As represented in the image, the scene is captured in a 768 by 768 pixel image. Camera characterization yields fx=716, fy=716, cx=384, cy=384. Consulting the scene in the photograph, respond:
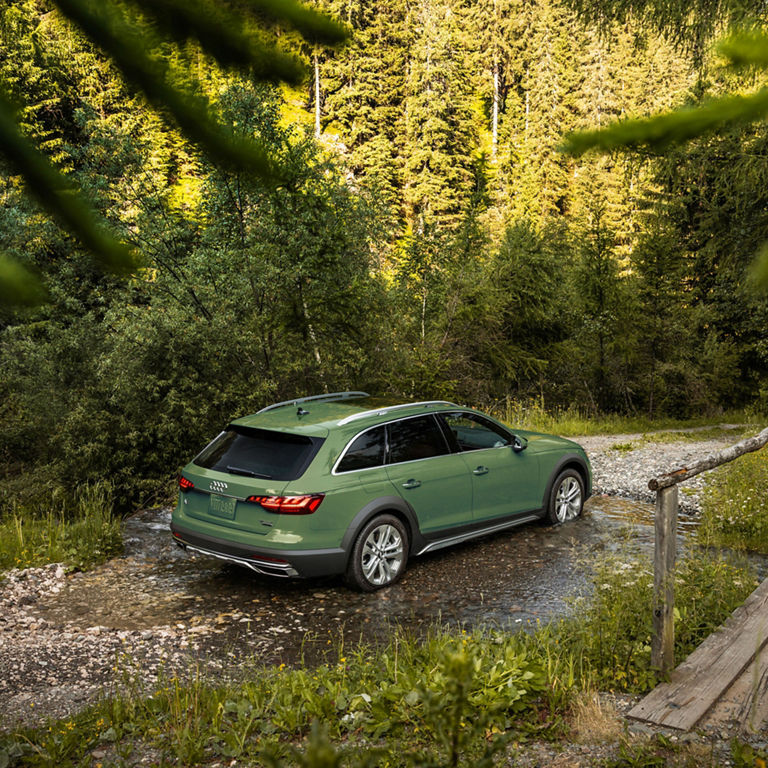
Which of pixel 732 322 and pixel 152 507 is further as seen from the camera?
pixel 732 322

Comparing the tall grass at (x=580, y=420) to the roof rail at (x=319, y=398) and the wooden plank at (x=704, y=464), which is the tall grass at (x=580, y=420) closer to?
the roof rail at (x=319, y=398)

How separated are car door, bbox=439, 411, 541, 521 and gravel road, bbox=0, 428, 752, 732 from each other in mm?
493

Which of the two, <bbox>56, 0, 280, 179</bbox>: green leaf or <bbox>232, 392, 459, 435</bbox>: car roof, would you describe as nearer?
<bbox>56, 0, 280, 179</bbox>: green leaf

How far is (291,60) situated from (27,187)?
22.5 inches

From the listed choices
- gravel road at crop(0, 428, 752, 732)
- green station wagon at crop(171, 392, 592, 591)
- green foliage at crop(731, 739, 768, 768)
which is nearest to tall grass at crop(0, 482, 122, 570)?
gravel road at crop(0, 428, 752, 732)

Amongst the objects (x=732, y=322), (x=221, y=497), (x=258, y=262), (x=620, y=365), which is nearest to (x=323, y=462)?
(x=221, y=497)

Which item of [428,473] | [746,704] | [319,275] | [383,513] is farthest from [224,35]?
[319,275]

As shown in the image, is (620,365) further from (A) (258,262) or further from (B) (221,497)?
(B) (221,497)

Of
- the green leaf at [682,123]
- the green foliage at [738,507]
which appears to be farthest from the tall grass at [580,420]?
the green leaf at [682,123]

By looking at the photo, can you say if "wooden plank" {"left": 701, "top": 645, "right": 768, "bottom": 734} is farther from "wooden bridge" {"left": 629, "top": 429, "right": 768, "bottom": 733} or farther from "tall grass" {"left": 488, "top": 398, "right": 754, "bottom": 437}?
"tall grass" {"left": 488, "top": 398, "right": 754, "bottom": 437}

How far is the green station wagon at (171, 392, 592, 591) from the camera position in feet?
20.5

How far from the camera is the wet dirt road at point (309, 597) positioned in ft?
19.0

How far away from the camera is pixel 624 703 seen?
383cm

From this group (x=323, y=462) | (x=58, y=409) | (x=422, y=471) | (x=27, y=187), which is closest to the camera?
(x=27, y=187)
